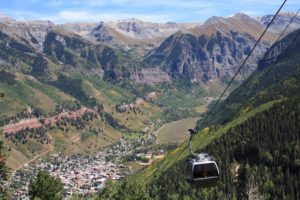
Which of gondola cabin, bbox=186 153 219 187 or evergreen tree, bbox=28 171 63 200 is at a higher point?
gondola cabin, bbox=186 153 219 187

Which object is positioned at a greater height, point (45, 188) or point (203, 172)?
point (203, 172)

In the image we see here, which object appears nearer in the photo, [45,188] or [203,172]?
[203,172]

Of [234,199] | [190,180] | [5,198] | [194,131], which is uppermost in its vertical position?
[194,131]

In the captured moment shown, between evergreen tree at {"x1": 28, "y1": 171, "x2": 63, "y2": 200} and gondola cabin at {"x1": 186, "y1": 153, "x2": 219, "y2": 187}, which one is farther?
evergreen tree at {"x1": 28, "y1": 171, "x2": 63, "y2": 200}

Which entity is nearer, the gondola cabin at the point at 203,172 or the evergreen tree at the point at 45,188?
the gondola cabin at the point at 203,172

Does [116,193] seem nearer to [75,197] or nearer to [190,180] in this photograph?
[75,197]

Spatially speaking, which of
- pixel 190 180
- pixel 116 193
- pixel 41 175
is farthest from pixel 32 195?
pixel 190 180

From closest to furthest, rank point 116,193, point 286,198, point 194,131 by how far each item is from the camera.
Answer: point 194,131 → point 116,193 → point 286,198

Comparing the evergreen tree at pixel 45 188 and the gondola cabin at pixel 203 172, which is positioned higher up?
the gondola cabin at pixel 203 172
